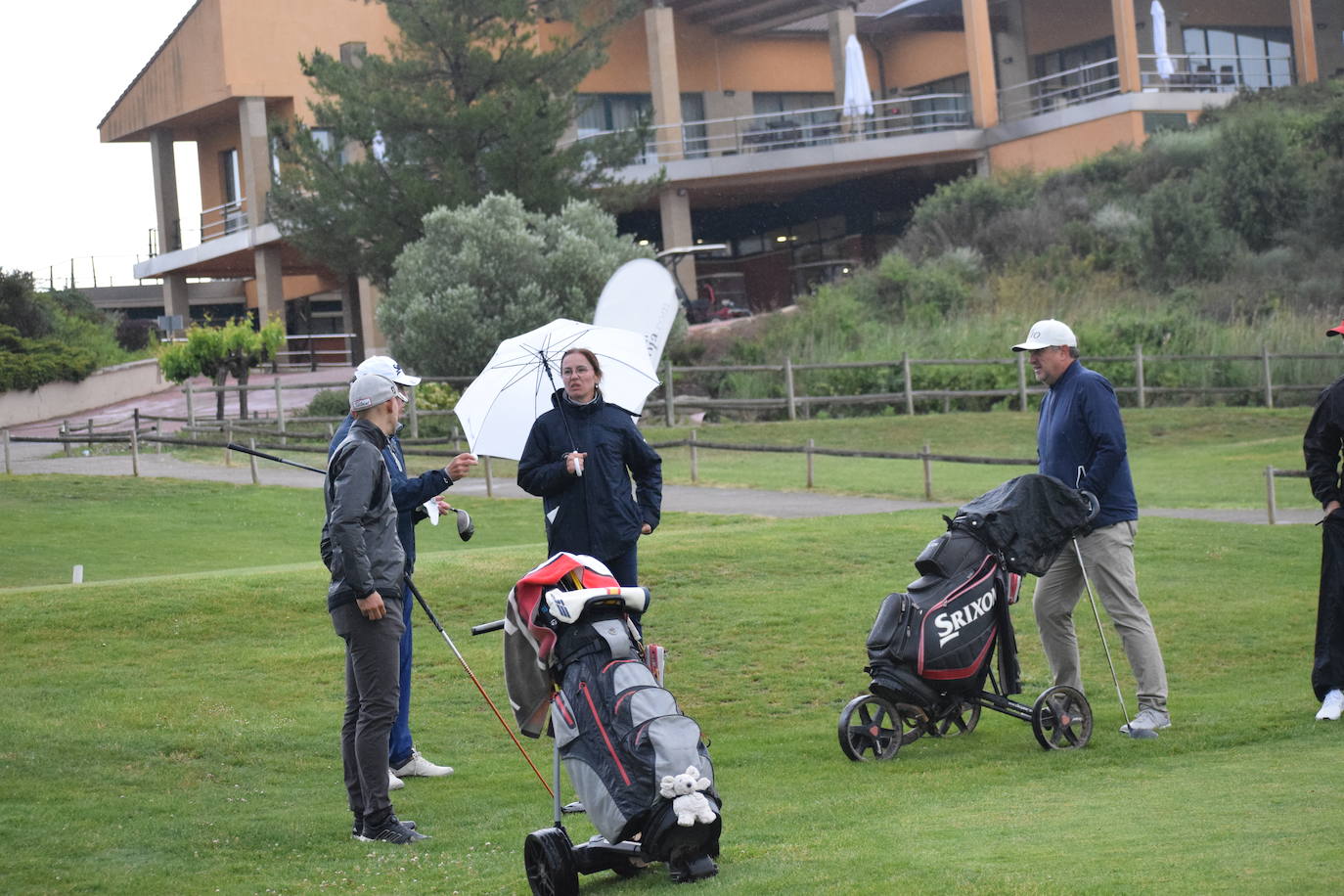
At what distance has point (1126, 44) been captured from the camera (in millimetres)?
44531

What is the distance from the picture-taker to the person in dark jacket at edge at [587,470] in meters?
7.86

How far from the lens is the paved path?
1894 cm

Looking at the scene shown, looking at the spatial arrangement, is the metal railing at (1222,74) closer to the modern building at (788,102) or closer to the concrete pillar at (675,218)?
the modern building at (788,102)

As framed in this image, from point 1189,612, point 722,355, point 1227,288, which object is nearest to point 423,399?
point 722,355

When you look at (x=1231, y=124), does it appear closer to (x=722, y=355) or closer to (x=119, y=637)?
(x=722, y=355)

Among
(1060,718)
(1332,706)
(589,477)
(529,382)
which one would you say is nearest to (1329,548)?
(1332,706)

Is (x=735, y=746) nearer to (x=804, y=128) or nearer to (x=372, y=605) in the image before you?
(x=372, y=605)

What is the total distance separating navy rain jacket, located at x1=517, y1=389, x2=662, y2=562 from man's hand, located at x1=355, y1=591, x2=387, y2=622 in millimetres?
1294

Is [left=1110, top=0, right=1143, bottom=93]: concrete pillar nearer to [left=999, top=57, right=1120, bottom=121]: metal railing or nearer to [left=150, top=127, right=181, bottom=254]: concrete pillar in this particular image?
[left=999, top=57, right=1120, bottom=121]: metal railing

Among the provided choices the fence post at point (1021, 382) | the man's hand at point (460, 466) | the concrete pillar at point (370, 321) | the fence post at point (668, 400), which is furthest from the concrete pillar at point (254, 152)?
the man's hand at point (460, 466)

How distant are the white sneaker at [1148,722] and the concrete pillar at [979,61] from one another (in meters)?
40.7

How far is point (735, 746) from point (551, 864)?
3.31m

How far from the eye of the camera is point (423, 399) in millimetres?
31062

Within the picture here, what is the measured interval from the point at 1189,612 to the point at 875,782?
5.77 m
